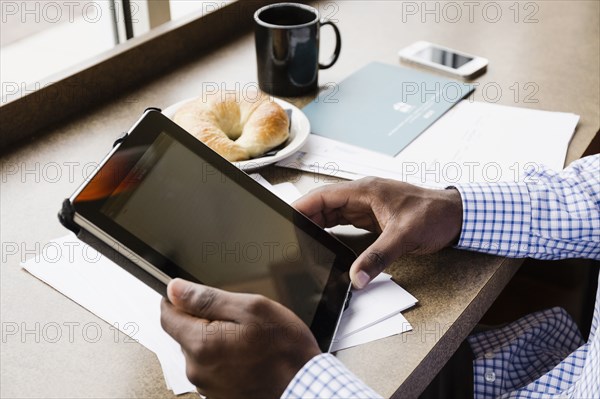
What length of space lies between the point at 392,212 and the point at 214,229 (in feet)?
0.75

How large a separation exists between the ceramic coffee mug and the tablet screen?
432 mm

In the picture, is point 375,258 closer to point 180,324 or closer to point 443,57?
point 180,324

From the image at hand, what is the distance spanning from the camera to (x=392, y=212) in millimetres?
826

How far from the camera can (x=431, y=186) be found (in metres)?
0.96

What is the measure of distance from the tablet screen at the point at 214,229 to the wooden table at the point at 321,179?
9 centimetres

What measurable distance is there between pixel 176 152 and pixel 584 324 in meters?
0.99

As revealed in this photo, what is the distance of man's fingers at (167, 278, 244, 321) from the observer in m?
0.63

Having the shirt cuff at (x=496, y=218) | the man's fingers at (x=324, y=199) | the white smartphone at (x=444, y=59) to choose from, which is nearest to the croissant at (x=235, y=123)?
the man's fingers at (x=324, y=199)

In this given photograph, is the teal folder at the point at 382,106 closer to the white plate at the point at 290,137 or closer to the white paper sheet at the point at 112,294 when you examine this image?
the white plate at the point at 290,137

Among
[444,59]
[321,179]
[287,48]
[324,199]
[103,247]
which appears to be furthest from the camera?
[444,59]

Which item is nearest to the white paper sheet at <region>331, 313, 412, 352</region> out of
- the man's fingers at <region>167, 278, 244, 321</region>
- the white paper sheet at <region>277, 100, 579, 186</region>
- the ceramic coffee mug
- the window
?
the man's fingers at <region>167, 278, 244, 321</region>

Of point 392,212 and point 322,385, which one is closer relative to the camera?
point 322,385

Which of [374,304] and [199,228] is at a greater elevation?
[199,228]

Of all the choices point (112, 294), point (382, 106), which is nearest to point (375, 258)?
point (112, 294)
